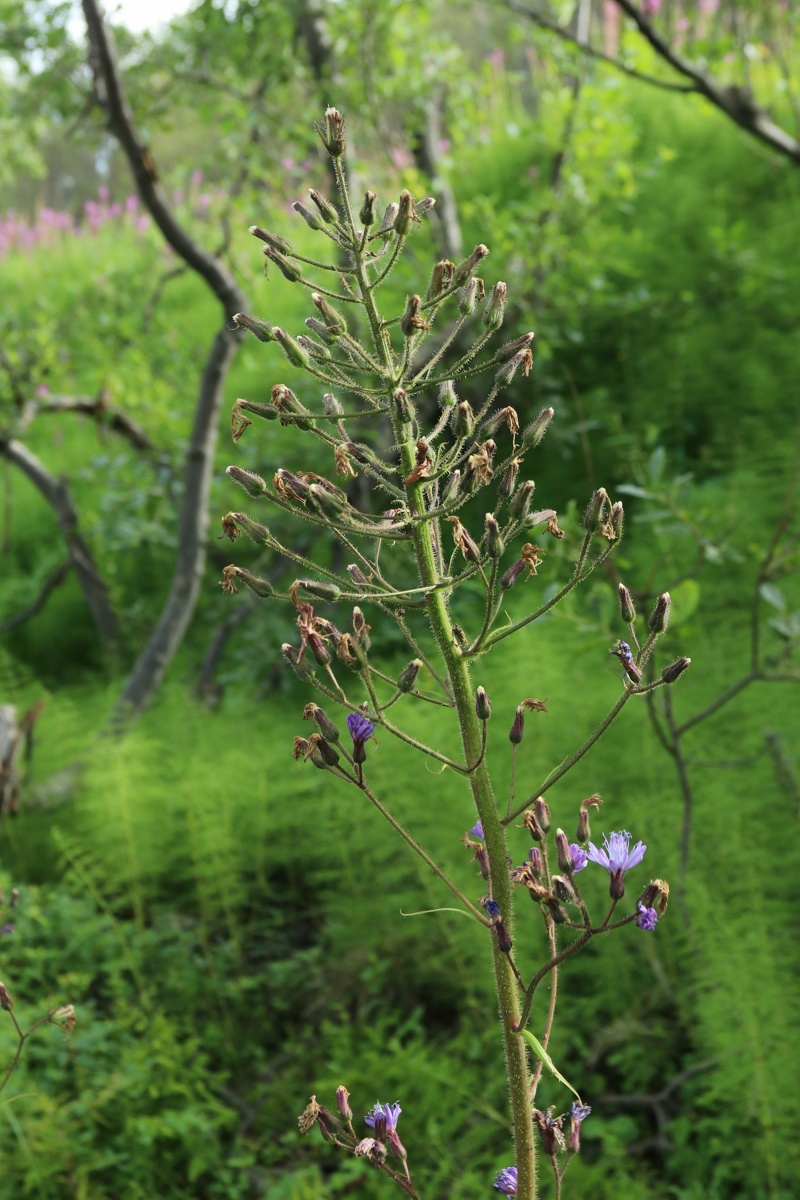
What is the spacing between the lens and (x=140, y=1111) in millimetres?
2645

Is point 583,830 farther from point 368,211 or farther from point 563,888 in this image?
point 368,211

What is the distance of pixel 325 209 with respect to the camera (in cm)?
104

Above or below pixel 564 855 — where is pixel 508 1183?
below

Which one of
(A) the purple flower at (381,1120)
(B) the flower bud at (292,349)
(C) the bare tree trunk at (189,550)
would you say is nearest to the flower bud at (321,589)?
(B) the flower bud at (292,349)

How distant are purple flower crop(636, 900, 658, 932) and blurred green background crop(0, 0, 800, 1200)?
90 centimetres

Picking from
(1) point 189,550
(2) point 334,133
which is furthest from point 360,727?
(1) point 189,550

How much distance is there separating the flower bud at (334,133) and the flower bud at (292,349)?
0.18 m

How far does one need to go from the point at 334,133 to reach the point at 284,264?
13 centimetres

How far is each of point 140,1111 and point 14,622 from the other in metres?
2.91

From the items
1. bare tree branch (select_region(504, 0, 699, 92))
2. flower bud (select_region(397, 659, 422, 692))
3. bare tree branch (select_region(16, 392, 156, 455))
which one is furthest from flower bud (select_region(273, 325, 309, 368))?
bare tree branch (select_region(16, 392, 156, 455))

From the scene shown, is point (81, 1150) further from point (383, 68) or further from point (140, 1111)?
point (383, 68)

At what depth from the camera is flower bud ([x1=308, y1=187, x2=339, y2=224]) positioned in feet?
3.31

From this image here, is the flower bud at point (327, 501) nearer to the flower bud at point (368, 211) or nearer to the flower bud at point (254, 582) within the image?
the flower bud at point (254, 582)

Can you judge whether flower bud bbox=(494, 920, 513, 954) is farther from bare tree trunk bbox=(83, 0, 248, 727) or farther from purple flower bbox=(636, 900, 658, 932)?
bare tree trunk bbox=(83, 0, 248, 727)
